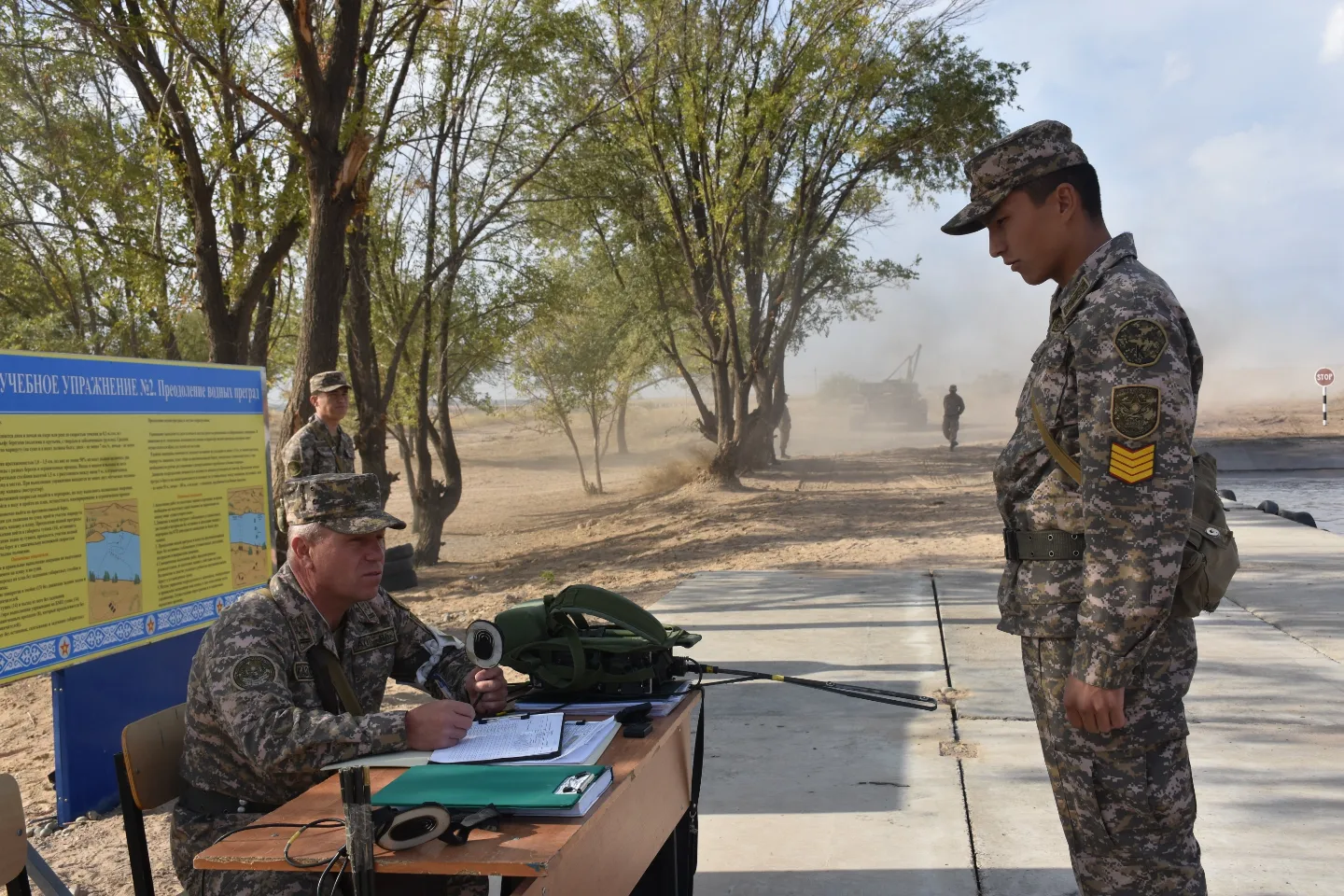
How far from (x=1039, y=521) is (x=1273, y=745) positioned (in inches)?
120

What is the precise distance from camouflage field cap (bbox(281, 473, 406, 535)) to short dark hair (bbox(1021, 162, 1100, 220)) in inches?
69.1

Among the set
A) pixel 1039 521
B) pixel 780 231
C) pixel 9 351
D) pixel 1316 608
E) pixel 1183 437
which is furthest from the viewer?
pixel 780 231

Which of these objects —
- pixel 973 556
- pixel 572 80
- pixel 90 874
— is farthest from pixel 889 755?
pixel 572 80

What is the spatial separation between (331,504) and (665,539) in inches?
480

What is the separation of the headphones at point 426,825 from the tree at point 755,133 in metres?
14.7

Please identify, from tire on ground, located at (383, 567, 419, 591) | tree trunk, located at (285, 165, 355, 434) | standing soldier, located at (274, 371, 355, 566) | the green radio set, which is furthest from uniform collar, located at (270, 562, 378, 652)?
tire on ground, located at (383, 567, 419, 591)

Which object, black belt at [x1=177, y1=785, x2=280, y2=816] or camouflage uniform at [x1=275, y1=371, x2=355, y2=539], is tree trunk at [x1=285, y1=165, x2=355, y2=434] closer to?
camouflage uniform at [x1=275, y1=371, x2=355, y2=539]

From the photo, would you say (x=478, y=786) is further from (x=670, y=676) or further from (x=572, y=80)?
(x=572, y=80)

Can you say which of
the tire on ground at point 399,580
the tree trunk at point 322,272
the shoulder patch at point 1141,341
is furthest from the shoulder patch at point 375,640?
the tire on ground at point 399,580

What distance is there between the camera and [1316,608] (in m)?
7.29

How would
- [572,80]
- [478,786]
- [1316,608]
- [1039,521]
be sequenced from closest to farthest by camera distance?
[478,786] < [1039,521] < [1316,608] < [572,80]

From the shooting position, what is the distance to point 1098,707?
224cm

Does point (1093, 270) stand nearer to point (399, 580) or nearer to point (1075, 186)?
point (1075, 186)

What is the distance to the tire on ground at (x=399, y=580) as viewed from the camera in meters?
11.5
